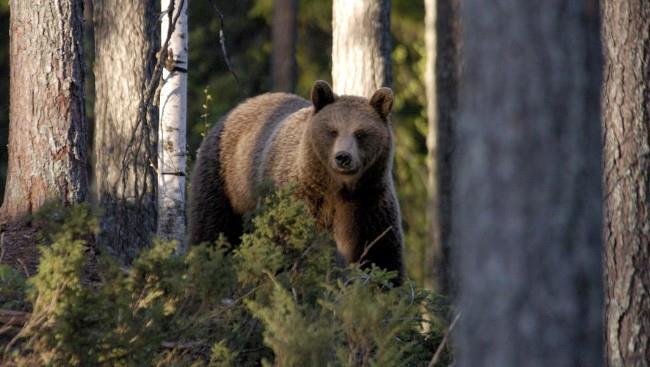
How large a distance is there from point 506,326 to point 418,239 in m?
20.4

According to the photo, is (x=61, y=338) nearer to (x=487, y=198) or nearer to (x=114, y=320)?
(x=114, y=320)

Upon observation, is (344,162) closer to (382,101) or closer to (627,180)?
(382,101)

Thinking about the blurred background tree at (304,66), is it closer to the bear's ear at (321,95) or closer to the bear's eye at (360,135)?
the bear's ear at (321,95)

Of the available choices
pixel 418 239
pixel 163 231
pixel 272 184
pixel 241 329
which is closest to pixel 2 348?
pixel 241 329

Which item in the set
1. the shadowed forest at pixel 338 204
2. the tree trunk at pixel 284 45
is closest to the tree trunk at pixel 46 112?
the shadowed forest at pixel 338 204

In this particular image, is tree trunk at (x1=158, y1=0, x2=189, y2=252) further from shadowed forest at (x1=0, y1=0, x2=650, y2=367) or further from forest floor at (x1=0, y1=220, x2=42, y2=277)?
forest floor at (x1=0, y1=220, x2=42, y2=277)

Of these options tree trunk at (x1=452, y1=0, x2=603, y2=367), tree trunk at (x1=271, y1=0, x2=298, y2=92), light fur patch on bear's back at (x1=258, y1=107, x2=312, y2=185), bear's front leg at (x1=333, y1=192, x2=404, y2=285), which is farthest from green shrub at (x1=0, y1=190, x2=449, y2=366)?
tree trunk at (x1=271, y1=0, x2=298, y2=92)

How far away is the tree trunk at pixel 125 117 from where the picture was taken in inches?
390

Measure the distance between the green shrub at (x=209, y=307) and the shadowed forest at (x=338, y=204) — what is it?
14 millimetres

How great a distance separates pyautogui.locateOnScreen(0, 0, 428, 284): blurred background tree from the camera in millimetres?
21969

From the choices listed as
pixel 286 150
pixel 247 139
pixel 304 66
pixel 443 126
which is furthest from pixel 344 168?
pixel 304 66

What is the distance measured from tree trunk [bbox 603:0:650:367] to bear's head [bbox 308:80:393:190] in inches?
80.1

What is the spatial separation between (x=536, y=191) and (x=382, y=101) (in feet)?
18.0

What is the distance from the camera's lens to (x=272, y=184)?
22.6ft
